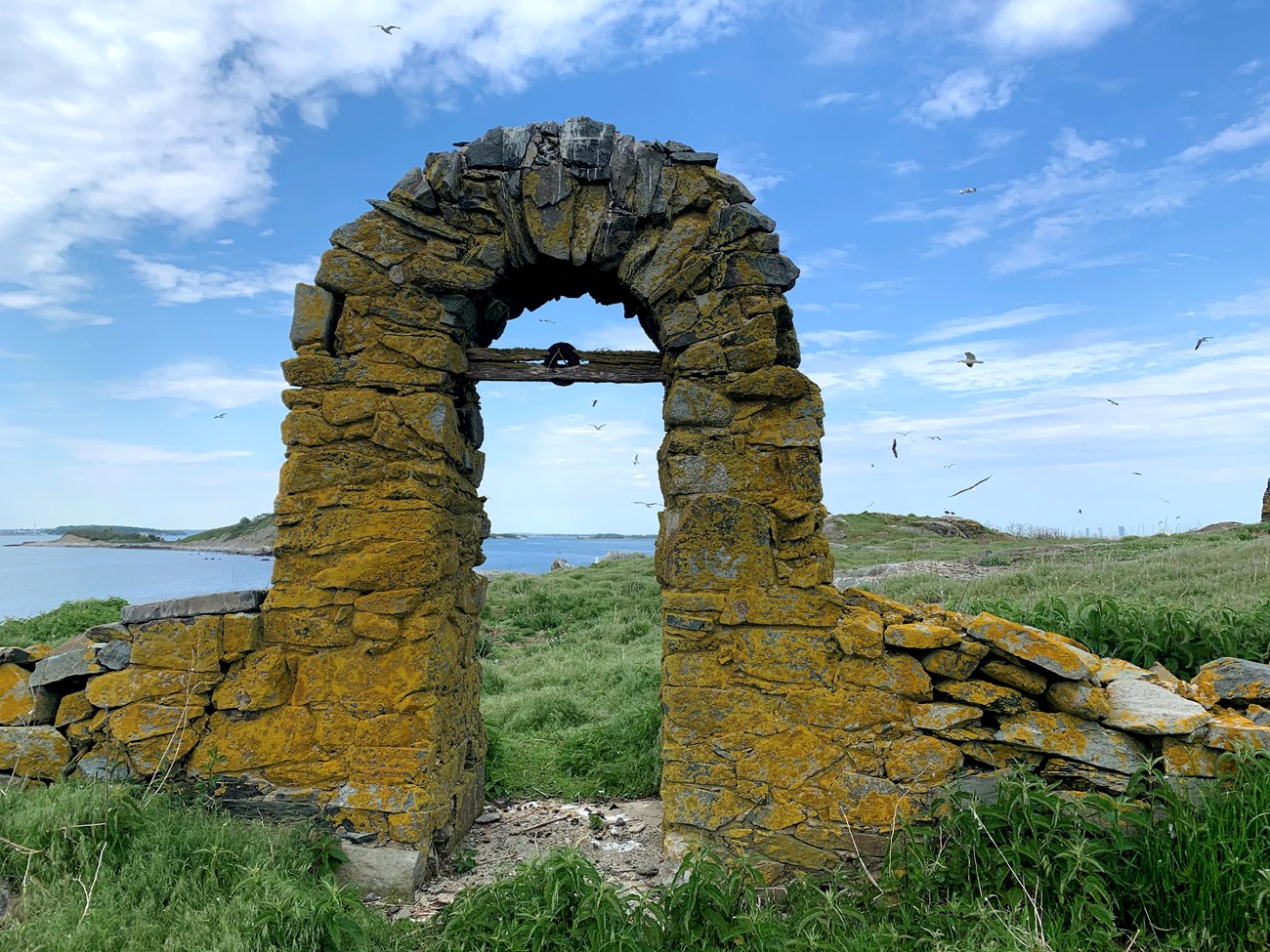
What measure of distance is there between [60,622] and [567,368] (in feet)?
33.4

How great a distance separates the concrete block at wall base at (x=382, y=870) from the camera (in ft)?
13.1

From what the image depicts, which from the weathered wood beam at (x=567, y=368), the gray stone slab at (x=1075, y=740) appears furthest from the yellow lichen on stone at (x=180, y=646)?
the gray stone slab at (x=1075, y=740)

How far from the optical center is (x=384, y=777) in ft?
13.5

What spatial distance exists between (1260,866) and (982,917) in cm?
121

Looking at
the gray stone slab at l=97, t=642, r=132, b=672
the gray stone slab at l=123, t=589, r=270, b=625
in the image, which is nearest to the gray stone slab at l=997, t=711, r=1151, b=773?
the gray stone slab at l=123, t=589, r=270, b=625

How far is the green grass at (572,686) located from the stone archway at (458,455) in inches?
62.1

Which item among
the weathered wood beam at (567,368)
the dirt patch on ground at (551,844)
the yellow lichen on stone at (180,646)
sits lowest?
the dirt patch on ground at (551,844)

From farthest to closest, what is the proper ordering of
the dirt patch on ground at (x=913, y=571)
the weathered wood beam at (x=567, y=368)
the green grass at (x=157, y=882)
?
1. the dirt patch on ground at (x=913, y=571)
2. the weathered wood beam at (x=567, y=368)
3. the green grass at (x=157, y=882)

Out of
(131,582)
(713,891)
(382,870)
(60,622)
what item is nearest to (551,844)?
(382,870)

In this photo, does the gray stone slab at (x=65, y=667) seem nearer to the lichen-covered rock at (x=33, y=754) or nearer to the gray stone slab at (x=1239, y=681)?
the lichen-covered rock at (x=33, y=754)

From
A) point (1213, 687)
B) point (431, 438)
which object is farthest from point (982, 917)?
point (431, 438)

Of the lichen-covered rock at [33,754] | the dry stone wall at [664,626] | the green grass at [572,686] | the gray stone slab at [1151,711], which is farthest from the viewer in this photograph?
the green grass at [572,686]

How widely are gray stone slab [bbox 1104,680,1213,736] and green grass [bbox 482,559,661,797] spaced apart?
317cm

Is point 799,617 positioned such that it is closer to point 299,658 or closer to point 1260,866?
point 1260,866
